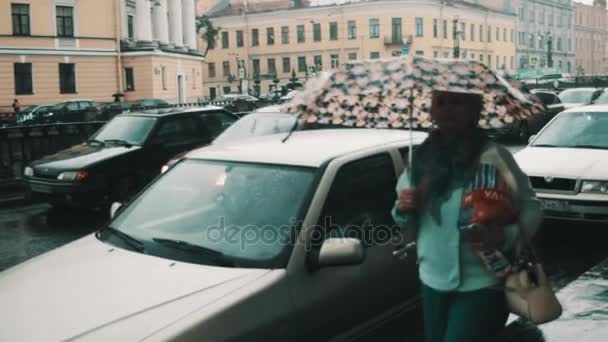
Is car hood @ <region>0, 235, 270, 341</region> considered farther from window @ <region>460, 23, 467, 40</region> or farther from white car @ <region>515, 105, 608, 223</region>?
window @ <region>460, 23, 467, 40</region>

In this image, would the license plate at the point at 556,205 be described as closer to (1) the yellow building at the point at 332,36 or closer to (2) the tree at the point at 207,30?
(1) the yellow building at the point at 332,36

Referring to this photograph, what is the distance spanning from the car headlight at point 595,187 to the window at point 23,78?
148ft

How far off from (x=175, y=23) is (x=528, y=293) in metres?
63.2

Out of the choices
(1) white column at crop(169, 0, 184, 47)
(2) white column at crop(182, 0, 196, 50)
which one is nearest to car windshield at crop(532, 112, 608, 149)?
(1) white column at crop(169, 0, 184, 47)

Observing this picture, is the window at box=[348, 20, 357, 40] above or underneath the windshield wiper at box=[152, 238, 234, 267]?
above

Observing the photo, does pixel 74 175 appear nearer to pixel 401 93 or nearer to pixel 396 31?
pixel 401 93

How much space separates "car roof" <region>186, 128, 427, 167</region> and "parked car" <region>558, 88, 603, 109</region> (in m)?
22.2

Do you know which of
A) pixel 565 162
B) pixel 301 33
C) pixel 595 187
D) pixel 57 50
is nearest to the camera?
pixel 595 187

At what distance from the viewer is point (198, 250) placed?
405cm

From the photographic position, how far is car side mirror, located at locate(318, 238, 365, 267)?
380cm

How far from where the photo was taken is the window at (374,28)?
268 ft

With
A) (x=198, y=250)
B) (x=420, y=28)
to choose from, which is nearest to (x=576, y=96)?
(x=198, y=250)

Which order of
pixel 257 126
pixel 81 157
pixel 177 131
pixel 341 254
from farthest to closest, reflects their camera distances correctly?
pixel 177 131 < pixel 257 126 < pixel 81 157 < pixel 341 254

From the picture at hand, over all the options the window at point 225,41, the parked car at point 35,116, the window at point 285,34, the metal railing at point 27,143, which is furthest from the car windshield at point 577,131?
the window at point 225,41
